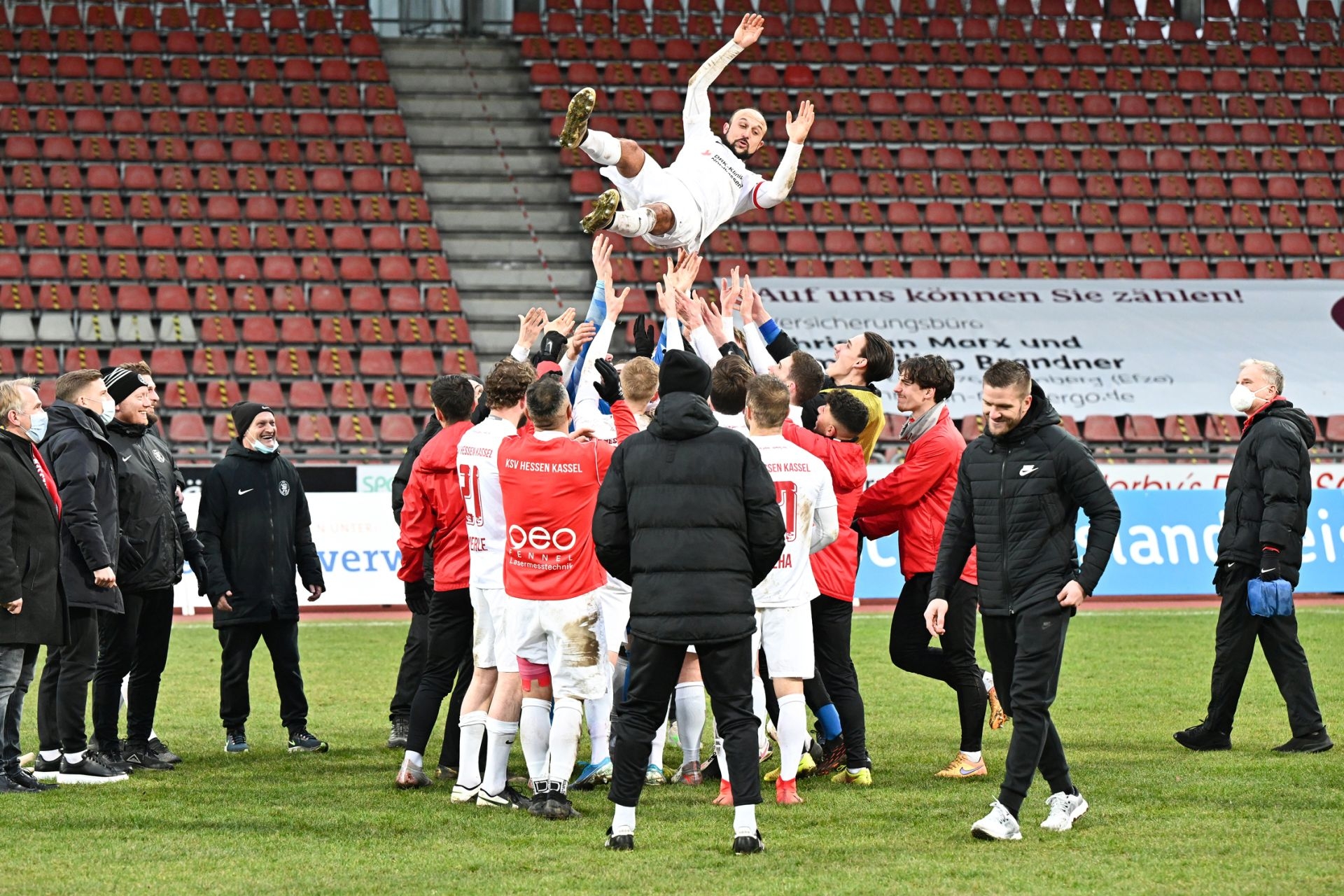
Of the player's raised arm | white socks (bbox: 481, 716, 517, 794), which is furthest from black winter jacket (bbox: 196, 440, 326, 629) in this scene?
the player's raised arm

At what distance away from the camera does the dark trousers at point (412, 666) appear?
29.0 ft

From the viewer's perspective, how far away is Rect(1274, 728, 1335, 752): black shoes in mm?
8516

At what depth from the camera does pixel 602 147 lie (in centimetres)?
858

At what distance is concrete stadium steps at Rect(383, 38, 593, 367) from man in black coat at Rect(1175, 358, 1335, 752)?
48.2 ft

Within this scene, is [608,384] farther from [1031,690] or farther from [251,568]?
[251,568]

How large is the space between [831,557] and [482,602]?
181cm

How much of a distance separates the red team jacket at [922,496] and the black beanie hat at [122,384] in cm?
402

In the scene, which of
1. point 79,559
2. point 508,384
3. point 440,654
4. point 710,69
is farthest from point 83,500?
point 710,69

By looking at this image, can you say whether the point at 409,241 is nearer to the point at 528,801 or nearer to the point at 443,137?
the point at 443,137

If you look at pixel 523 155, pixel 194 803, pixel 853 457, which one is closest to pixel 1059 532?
pixel 853 457

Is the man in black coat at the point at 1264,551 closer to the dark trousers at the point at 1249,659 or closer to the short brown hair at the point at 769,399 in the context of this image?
the dark trousers at the point at 1249,659

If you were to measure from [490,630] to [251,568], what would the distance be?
240 cm

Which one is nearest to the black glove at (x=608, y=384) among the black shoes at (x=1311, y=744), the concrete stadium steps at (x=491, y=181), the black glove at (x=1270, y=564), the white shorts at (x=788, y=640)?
the white shorts at (x=788, y=640)

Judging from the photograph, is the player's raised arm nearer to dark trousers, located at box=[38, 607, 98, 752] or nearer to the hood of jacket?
the hood of jacket
